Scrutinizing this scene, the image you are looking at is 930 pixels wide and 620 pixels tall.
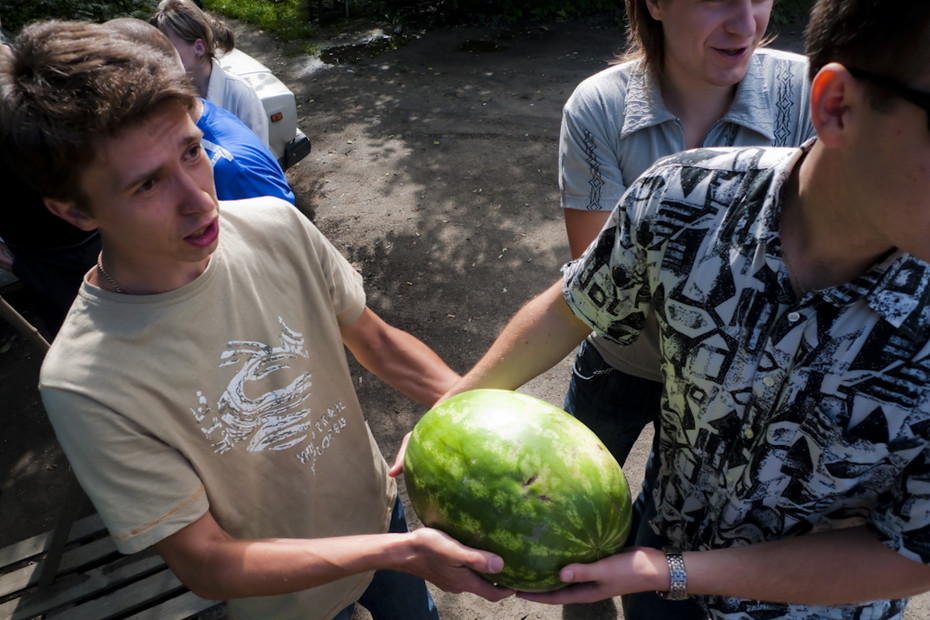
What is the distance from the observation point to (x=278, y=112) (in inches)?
216

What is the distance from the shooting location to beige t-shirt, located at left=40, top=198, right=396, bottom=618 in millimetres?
1389

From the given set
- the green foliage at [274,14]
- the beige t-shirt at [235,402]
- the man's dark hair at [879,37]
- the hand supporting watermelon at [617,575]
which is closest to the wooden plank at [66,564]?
the beige t-shirt at [235,402]

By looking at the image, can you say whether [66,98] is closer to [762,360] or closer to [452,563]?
[452,563]

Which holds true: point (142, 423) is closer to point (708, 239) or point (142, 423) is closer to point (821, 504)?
point (708, 239)

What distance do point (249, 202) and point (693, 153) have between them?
1225mm

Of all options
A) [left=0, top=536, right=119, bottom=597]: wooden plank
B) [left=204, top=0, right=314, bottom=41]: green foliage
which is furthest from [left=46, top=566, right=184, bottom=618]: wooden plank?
[left=204, top=0, right=314, bottom=41]: green foliage

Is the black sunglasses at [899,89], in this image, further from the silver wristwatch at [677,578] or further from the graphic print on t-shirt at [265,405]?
the graphic print on t-shirt at [265,405]

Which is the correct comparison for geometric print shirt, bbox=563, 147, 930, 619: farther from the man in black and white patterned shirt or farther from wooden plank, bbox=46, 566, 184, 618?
wooden plank, bbox=46, 566, 184, 618

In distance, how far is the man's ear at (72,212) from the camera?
1.47 metres

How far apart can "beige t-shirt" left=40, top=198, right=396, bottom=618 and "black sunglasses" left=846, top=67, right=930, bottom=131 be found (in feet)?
4.48

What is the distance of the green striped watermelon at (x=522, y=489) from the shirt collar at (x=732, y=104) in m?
1.04

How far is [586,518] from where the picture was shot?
145 centimetres

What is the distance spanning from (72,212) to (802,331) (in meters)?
1.67

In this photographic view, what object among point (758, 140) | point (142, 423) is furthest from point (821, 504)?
point (142, 423)
